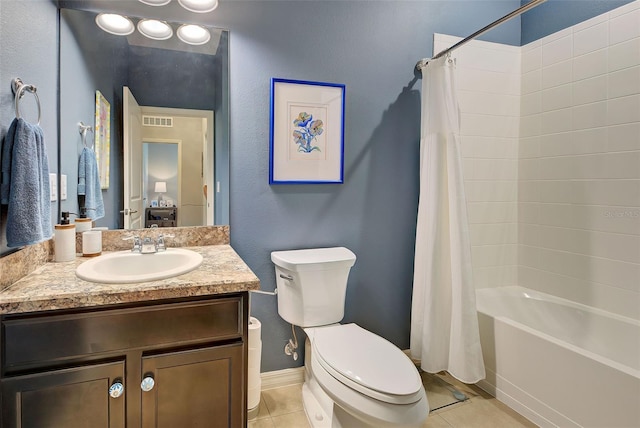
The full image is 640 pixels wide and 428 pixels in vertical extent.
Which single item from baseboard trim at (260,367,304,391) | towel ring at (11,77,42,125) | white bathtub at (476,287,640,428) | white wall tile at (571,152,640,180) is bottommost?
baseboard trim at (260,367,304,391)

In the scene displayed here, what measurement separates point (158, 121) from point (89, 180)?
1.36 feet

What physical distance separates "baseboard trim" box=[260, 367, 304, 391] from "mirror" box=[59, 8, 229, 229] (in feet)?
3.03

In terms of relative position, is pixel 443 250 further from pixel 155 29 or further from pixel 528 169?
pixel 155 29

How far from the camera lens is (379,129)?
2176 mm

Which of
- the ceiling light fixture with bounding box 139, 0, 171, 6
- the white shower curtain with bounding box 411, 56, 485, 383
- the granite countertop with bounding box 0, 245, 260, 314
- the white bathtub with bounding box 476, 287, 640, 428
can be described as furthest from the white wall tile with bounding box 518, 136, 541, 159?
the ceiling light fixture with bounding box 139, 0, 171, 6

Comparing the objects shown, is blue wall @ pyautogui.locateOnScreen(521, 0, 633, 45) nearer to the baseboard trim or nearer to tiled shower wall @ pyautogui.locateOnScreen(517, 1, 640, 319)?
tiled shower wall @ pyautogui.locateOnScreen(517, 1, 640, 319)

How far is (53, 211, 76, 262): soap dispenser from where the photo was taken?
4.76 ft

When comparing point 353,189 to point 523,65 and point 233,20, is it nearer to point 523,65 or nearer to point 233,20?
point 233,20

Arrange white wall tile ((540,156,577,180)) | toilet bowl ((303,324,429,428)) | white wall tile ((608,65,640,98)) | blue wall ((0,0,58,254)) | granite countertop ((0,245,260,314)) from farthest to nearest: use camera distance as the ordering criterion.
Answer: white wall tile ((540,156,577,180))
white wall tile ((608,65,640,98))
toilet bowl ((303,324,429,428))
blue wall ((0,0,58,254))
granite countertop ((0,245,260,314))

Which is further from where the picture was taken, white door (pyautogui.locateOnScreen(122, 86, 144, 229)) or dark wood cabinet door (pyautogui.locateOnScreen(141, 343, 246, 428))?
white door (pyautogui.locateOnScreen(122, 86, 144, 229))

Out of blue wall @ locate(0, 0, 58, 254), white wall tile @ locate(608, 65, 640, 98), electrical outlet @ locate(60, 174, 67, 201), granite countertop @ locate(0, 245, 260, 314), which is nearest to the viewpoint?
granite countertop @ locate(0, 245, 260, 314)

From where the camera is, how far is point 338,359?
149 centimetres

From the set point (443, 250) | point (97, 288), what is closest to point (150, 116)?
point (97, 288)

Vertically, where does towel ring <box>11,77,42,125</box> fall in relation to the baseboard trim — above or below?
above
